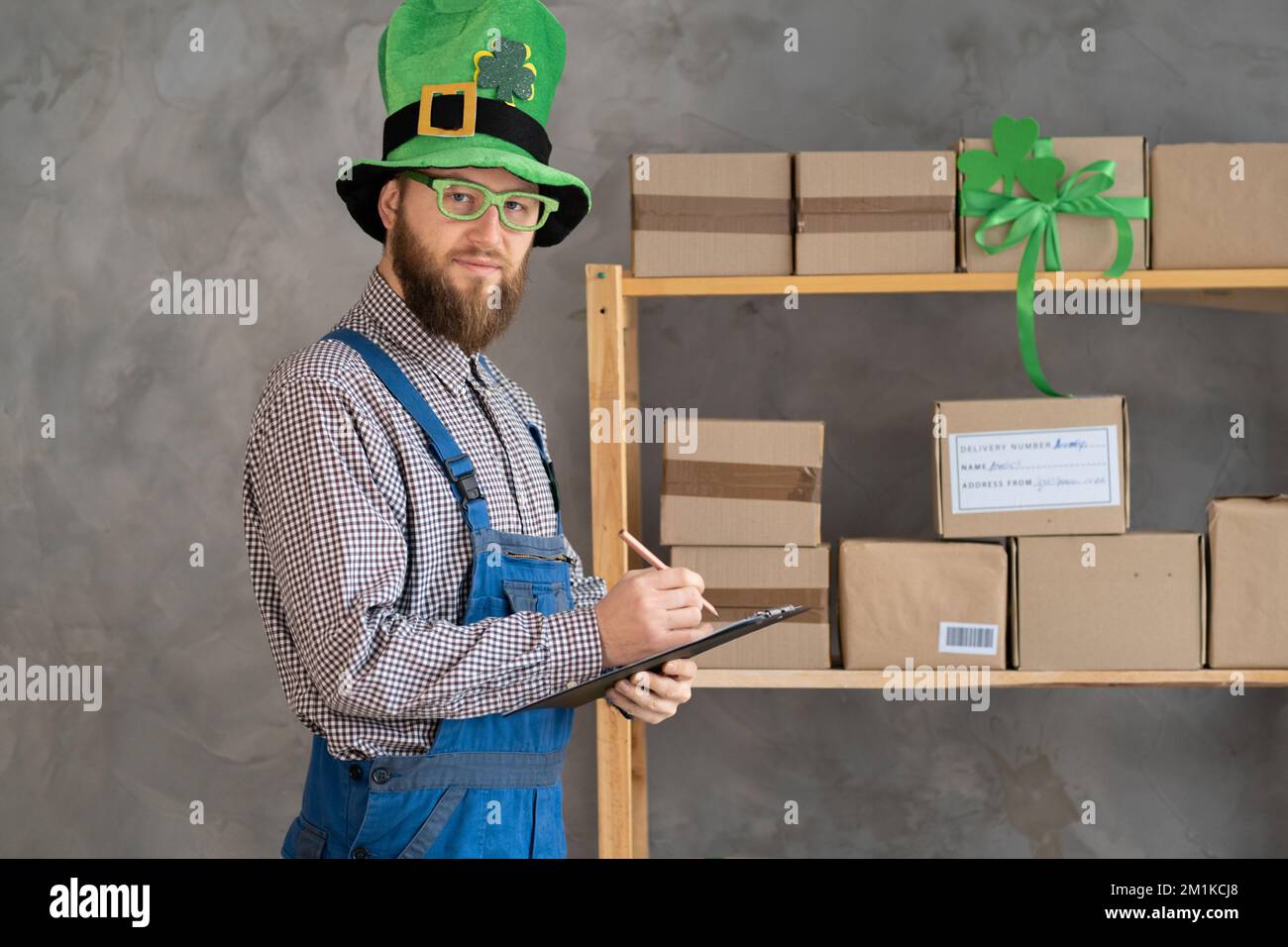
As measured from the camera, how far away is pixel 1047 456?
2.12 meters

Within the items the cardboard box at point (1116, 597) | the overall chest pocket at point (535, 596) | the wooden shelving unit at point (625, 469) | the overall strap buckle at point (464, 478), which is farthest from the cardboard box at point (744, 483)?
the overall strap buckle at point (464, 478)

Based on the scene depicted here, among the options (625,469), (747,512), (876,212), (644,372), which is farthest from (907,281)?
(644,372)

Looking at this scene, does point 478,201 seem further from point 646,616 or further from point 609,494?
point 609,494

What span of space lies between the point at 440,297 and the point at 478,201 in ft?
0.43

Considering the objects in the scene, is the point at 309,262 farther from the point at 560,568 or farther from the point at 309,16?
the point at 560,568

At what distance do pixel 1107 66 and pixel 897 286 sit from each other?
0.85 m

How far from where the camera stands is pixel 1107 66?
2576mm

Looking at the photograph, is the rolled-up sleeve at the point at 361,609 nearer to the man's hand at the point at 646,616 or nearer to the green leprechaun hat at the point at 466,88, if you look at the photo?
the man's hand at the point at 646,616

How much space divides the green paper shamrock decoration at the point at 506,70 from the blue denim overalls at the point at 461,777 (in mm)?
351

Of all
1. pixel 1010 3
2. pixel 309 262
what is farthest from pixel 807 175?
pixel 309 262

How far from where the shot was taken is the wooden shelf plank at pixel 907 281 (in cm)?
211

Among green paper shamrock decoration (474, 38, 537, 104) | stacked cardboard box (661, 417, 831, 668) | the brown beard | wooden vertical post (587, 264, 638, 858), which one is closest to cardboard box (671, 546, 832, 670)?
stacked cardboard box (661, 417, 831, 668)

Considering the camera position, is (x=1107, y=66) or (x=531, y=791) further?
(x=1107, y=66)
